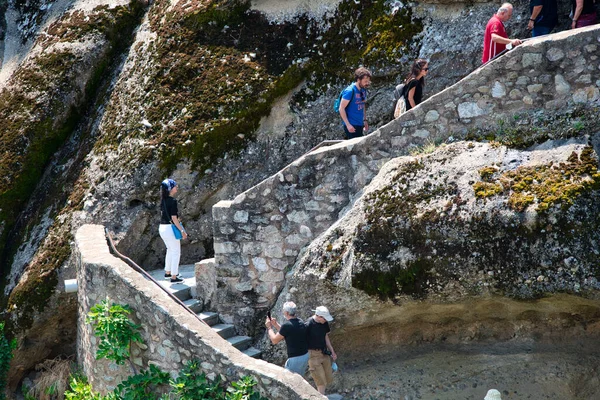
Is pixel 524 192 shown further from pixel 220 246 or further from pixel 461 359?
pixel 220 246

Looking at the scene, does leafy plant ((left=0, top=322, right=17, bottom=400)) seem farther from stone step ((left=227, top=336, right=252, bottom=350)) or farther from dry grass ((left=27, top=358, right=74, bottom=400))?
stone step ((left=227, top=336, right=252, bottom=350))

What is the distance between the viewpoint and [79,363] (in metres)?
11.3

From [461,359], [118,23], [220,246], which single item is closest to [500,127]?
[461,359]

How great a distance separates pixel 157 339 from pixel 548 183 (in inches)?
177

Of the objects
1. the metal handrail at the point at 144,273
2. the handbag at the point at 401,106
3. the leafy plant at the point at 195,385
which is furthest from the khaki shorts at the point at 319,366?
the handbag at the point at 401,106

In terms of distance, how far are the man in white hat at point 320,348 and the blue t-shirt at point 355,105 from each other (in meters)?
2.80

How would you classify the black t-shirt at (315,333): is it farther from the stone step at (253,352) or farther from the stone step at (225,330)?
the stone step at (225,330)

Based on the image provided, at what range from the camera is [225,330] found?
9.67 meters

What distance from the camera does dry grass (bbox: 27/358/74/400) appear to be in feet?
36.7

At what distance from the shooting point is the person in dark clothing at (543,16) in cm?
964

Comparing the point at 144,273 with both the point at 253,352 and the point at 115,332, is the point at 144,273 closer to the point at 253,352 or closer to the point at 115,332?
the point at 115,332

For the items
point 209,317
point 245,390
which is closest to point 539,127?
point 245,390

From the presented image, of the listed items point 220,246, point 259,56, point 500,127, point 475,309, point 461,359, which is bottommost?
point 461,359

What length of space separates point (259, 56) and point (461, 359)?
555 centimetres
